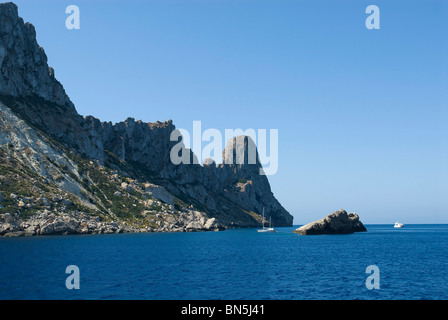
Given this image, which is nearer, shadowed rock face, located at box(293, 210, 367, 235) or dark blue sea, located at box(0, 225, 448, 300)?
dark blue sea, located at box(0, 225, 448, 300)

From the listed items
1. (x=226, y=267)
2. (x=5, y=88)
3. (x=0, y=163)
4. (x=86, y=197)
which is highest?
(x=5, y=88)

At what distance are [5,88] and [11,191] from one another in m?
75.7

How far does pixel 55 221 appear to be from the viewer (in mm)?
126875

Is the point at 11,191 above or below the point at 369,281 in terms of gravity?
above

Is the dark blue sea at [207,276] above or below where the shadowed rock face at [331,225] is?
above

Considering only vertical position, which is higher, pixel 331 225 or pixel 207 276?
pixel 207 276

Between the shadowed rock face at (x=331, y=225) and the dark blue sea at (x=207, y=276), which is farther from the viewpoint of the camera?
the shadowed rock face at (x=331, y=225)

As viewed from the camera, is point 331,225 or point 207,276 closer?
point 207,276

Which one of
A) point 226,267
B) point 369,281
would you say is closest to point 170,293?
point 226,267

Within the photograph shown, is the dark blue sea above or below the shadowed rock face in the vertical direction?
above
